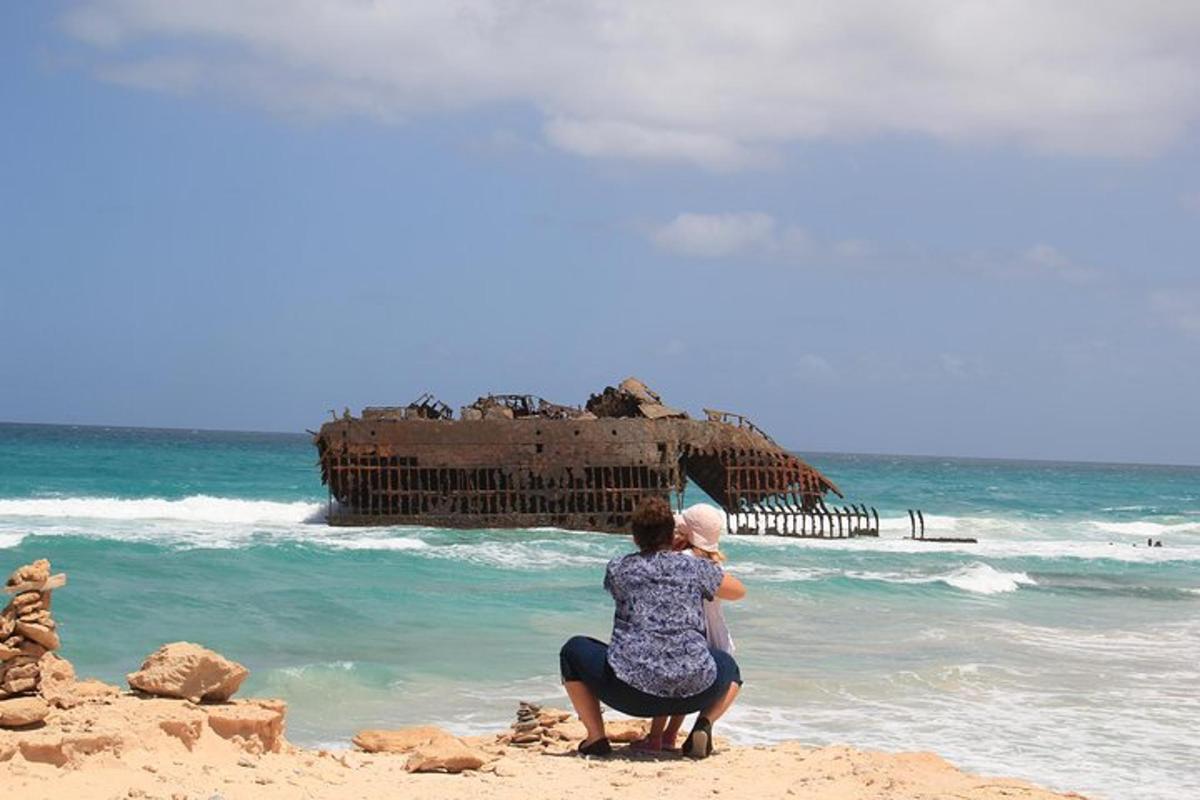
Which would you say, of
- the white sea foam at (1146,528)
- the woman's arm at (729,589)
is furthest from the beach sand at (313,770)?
the white sea foam at (1146,528)

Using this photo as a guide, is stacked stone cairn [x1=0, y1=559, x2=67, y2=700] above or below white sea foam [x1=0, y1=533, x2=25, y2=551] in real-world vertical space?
above

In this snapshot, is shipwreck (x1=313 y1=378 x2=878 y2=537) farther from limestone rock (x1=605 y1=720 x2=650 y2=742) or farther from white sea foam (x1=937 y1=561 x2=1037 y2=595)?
limestone rock (x1=605 y1=720 x2=650 y2=742)

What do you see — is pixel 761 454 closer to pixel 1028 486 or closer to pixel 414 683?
pixel 414 683

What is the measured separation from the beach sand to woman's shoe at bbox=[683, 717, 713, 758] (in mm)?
67

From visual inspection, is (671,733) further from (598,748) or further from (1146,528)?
(1146,528)

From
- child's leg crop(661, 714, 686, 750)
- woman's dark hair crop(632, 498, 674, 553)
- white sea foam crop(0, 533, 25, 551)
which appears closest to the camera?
woman's dark hair crop(632, 498, 674, 553)

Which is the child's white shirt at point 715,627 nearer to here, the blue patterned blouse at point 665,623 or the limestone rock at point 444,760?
the blue patterned blouse at point 665,623

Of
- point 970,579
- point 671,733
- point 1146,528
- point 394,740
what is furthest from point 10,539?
point 1146,528

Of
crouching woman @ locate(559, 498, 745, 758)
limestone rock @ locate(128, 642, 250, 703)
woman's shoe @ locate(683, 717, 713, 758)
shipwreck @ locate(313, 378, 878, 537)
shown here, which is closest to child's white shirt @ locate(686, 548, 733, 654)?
crouching woman @ locate(559, 498, 745, 758)

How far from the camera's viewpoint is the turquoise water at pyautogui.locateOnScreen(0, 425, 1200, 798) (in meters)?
9.45

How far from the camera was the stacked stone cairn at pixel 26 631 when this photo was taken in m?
6.22

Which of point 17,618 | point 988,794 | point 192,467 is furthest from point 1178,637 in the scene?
point 192,467

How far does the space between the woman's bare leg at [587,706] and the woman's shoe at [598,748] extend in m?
0.01

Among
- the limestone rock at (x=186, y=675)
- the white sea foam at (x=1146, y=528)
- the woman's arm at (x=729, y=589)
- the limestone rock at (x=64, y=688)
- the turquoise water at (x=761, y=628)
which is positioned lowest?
the white sea foam at (x=1146, y=528)
